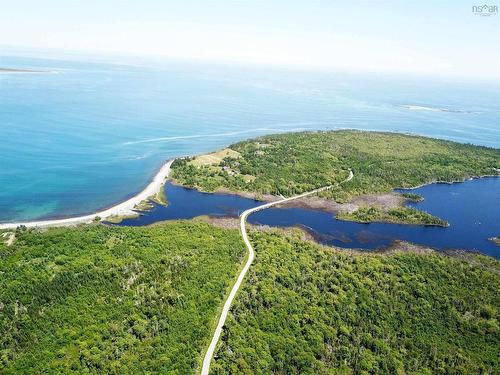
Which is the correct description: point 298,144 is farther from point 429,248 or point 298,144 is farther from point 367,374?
point 367,374

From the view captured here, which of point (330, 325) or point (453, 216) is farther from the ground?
point (453, 216)

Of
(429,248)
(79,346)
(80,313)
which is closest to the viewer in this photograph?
(79,346)

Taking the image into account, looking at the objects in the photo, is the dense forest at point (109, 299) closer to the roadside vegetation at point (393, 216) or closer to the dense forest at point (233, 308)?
the dense forest at point (233, 308)

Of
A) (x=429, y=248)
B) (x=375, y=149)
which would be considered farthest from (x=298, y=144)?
(x=429, y=248)

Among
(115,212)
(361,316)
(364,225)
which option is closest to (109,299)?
(115,212)

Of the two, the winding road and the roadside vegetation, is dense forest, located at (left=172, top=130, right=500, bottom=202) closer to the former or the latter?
the winding road

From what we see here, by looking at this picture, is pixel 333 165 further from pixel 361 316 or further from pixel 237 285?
pixel 237 285
